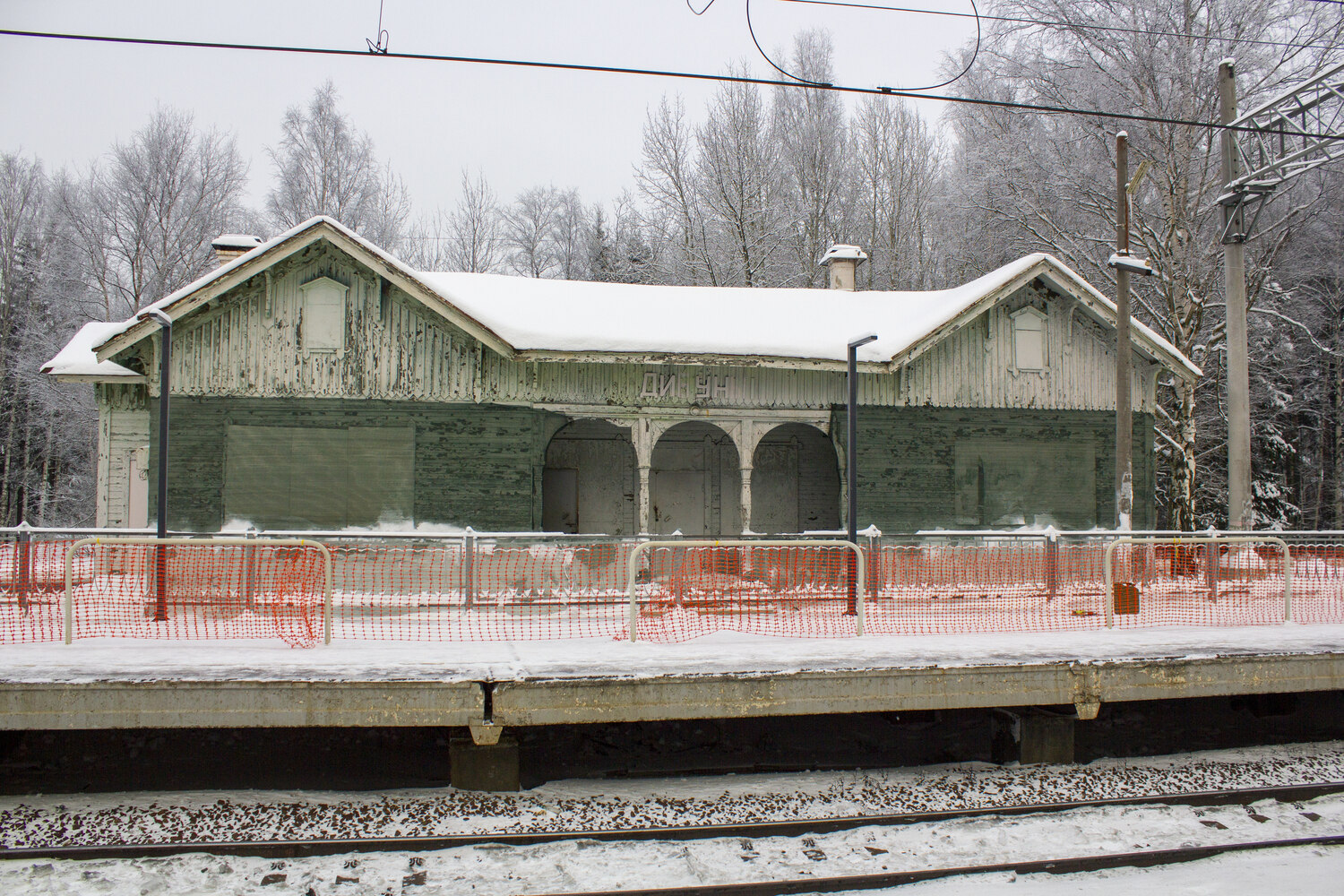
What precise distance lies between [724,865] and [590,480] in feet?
45.9

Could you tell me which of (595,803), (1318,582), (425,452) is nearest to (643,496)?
(425,452)

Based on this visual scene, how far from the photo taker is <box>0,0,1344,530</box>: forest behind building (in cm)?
2297

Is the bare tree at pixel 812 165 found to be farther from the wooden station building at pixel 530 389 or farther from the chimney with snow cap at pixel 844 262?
the wooden station building at pixel 530 389

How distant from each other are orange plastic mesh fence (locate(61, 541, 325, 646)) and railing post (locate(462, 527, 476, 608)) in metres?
1.79

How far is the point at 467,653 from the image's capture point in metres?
8.24

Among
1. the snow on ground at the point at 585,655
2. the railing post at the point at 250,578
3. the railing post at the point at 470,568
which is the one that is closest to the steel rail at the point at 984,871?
the snow on ground at the point at 585,655

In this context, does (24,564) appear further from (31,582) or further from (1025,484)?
(1025,484)

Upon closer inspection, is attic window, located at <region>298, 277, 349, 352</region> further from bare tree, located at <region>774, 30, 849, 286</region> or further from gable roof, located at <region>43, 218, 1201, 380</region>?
Result: bare tree, located at <region>774, 30, 849, 286</region>

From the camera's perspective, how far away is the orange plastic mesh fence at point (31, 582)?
403 inches

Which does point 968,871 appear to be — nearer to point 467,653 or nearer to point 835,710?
point 835,710

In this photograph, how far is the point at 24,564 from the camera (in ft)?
34.9

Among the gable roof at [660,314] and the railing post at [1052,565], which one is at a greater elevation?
the gable roof at [660,314]

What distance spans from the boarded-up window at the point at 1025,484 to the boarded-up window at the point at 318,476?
10592 millimetres

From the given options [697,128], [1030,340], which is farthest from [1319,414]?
A: [697,128]
